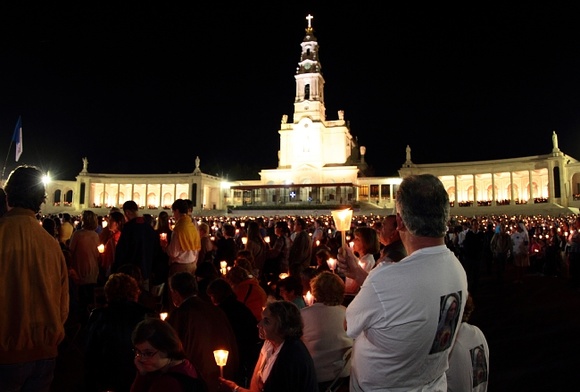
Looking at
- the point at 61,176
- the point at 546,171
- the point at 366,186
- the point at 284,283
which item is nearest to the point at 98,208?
the point at 61,176

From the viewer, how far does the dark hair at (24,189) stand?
10.4 ft

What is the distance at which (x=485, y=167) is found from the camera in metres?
56.2

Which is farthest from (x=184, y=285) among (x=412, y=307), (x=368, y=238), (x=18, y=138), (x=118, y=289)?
(x=18, y=138)

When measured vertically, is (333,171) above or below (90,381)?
above

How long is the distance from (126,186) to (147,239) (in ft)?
226

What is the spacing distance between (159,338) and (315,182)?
6182 centimetres

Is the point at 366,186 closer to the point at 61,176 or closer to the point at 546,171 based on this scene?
the point at 546,171

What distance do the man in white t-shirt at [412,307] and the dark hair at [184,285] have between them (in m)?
2.32

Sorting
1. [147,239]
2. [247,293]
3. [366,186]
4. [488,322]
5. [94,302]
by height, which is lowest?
[488,322]

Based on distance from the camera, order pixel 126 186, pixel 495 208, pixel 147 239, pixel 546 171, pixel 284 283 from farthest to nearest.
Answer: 1. pixel 126 186
2. pixel 546 171
3. pixel 495 208
4. pixel 147 239
5. pixel 284 283

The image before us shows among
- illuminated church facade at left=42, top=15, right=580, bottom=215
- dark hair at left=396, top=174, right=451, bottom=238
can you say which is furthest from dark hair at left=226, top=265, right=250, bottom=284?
illuminated church facade at left=42, top=15, right=580, bottom=215

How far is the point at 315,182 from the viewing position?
211 ft

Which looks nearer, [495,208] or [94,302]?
[94,302]

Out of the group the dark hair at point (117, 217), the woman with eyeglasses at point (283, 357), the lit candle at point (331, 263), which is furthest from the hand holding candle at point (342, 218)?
the dark hair at point (117, 217)
